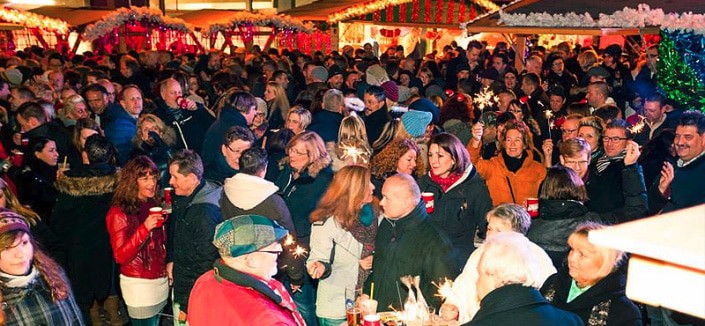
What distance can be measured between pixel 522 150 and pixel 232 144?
2424 millimetres

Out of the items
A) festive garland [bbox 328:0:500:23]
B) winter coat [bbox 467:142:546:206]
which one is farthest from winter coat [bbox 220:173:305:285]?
festive garland [bbox 328:0:500:23]

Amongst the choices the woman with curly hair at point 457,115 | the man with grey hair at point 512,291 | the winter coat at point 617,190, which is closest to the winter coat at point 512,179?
the winter coat at point 617,190

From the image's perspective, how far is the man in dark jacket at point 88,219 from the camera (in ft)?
19.5

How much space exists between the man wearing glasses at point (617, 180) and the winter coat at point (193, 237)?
2.85 metres

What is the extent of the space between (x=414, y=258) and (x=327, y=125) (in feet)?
11.7

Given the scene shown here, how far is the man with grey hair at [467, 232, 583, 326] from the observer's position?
133 inches

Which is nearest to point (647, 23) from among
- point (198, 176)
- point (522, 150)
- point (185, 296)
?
point (522, 150)

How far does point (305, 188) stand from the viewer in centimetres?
590

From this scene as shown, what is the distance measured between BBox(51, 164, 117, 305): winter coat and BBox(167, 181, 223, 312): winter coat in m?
0.94

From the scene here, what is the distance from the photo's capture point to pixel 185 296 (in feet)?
17.3

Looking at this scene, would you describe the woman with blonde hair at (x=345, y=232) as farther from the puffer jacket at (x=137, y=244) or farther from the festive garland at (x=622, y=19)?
the festive garland at (x=622, y=19)

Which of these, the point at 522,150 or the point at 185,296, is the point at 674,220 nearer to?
the point at 185,296

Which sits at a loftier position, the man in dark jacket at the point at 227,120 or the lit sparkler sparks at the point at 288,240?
the man in dark jacket at the point at 227,120

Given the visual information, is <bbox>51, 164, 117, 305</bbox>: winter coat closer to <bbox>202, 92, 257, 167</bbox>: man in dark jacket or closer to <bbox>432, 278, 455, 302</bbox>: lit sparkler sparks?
<bbox>202, 92, 257, 167</bbox>: man in dark jacket
